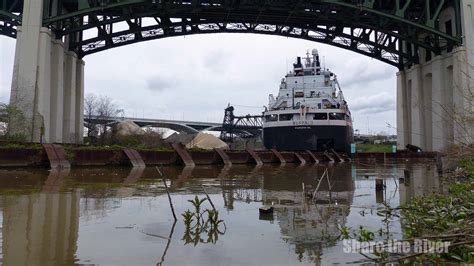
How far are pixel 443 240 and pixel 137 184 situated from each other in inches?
329

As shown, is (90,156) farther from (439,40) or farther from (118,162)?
(439,40)

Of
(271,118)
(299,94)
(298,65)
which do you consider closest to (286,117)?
(271,118)

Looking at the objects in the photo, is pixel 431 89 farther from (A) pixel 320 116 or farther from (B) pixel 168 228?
(B) pixel 168 228

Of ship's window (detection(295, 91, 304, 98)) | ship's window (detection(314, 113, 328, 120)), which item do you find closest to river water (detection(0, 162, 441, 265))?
ship's window (detection(314, 113, 328, 120))

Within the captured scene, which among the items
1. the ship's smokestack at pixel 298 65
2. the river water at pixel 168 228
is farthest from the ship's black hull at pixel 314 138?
the river water at pixel 168 228

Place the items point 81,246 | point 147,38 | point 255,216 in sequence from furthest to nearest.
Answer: point 147,38 → point 255,216 → point 81,246

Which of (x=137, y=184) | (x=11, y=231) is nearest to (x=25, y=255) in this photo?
(x=11, y=231)

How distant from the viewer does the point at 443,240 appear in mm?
3945

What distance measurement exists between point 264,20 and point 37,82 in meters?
21.4

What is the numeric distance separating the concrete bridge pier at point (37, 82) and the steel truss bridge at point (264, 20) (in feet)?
3.73

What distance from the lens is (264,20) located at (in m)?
38.7

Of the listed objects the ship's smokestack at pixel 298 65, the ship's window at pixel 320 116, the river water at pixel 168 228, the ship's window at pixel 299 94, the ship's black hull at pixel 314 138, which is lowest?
the river water at pixel 168 228

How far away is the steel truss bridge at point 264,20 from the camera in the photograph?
1223 inches

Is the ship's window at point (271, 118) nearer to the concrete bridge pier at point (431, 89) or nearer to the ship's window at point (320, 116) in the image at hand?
the ship's window at point (320, 116)
